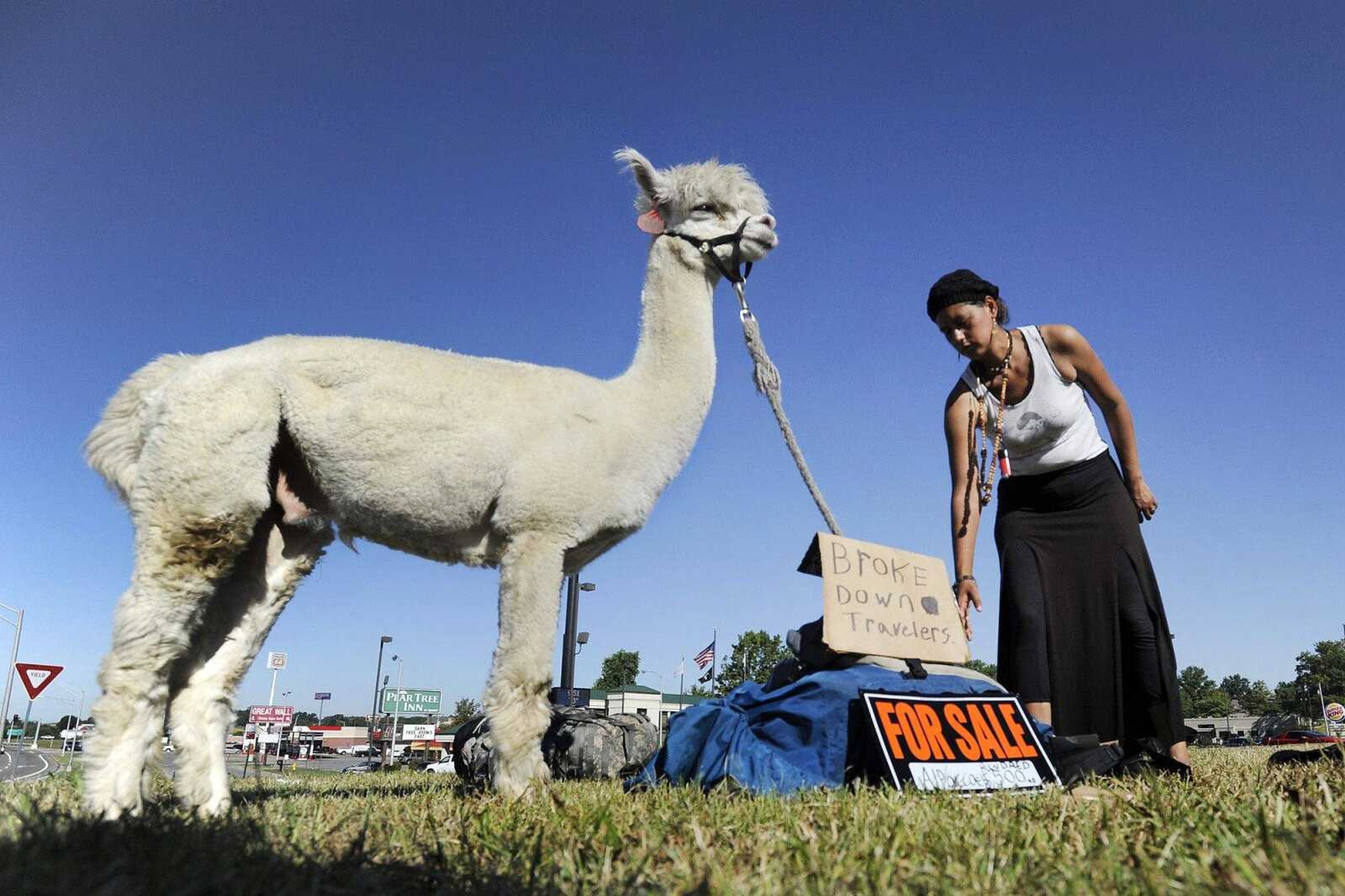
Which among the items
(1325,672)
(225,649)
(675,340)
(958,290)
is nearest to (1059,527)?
(958,290)

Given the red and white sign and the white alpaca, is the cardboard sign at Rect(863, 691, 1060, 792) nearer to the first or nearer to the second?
the white alpaca

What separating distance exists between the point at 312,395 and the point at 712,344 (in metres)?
2.14

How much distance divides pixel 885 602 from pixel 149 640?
11.3ft

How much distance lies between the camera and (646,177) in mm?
4863

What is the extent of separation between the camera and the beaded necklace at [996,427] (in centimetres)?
488

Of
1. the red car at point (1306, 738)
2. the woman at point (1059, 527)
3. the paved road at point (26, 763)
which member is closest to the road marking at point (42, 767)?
the paved road at point (26, 763)

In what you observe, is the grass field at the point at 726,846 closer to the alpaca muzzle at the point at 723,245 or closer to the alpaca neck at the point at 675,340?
the alpaca neck at the point at 675,340

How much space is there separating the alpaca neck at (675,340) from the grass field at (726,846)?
80.3 inches

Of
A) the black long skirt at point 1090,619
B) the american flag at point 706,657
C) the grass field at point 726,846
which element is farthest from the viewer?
the american flag at point 706,657

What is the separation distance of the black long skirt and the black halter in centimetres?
231

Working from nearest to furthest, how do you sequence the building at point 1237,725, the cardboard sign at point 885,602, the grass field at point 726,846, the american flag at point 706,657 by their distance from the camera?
the grass field at point 726,846
the cardboard sign at point 885,602
the american flag at point 706,657
the building at point 1237,725

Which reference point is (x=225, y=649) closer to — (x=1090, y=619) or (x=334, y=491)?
(x=334, y=491)

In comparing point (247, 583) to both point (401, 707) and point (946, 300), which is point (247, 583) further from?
point (401, 707)

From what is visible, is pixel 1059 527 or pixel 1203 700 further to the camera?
pixel 1203 700
